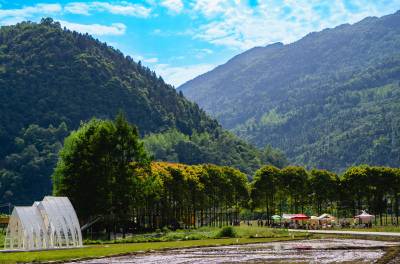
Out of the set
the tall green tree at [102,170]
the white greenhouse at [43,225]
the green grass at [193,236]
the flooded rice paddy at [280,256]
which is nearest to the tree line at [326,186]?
the green grass at [193,236]

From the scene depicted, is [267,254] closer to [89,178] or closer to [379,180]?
[89,178]

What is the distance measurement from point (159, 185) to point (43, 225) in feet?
124

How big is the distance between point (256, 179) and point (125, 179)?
49280 millimetres

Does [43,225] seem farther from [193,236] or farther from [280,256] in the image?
[280,256]

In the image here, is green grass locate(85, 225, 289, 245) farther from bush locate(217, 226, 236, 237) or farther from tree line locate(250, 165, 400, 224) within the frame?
tree line locate(250, 165, 400, 224)

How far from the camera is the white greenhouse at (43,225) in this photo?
6431 centimetres

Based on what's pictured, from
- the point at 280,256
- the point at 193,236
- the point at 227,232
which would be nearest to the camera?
the point at 280,256

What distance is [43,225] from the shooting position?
215 feet

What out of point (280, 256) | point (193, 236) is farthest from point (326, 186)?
point (280, 256)

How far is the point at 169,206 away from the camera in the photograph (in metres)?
114

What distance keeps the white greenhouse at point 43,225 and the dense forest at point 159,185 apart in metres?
19.0

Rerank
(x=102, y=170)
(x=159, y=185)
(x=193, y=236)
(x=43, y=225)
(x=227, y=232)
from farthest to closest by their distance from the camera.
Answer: (x=159, y=185), (x=102, y=170), (x=227, y=232), (x=193, y=236), (x=43, y=225)

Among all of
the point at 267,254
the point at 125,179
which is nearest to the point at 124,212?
the point at 125,179

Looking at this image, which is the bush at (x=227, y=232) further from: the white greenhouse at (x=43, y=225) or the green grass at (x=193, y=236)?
the white greenhouse at (x=43, y=225)
